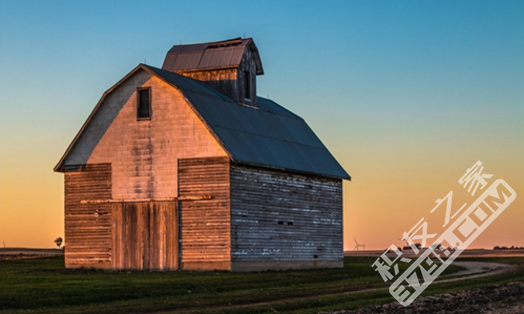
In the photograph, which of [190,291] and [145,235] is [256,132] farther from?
[190,291]

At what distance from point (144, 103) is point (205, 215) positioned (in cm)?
648

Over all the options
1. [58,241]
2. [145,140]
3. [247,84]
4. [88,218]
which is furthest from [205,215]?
[58,241]

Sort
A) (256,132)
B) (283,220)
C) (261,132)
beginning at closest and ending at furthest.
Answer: (283,220)
(256,132)
(261,132)

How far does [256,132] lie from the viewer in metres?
50.5

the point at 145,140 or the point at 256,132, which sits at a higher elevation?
the point at 256,132

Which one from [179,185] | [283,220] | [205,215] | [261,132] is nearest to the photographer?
[205,215]

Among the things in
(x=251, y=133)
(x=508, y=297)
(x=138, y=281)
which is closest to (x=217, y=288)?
(x=138, y=281)

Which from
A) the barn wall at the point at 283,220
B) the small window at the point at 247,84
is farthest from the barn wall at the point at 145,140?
the small window at the point at 247,84

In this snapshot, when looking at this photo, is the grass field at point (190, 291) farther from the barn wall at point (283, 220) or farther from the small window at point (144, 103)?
the small window at point (144, 103)

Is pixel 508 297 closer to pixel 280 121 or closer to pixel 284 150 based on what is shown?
pixel 284 150

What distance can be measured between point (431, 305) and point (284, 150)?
21086 millimetres

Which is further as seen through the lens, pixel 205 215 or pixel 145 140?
pixel 145 140

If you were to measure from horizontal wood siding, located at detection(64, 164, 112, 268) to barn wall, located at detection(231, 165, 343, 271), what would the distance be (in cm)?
679

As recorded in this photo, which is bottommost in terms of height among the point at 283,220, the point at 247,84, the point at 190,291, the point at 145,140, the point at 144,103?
the point at 190,291
